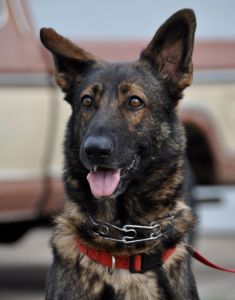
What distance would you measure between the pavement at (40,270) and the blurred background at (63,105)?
0.04 feet

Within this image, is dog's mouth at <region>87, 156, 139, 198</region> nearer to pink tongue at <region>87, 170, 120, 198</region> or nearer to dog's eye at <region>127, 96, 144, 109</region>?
pink tongue at <region>87, 170, 120, 198</region>

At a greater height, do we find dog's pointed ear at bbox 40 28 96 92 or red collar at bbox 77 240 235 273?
dog's pointed ear at bbox 40 28 96 92

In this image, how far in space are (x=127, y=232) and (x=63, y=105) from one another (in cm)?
288

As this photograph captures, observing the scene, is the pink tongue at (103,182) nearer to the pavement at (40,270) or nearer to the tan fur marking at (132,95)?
the tan fur marking at (132,95)

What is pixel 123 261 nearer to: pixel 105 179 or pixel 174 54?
pixel 105 179

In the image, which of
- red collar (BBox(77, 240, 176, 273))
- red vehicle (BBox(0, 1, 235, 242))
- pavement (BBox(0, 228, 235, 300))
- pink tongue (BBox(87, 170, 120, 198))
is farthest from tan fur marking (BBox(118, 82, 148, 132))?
pavement (BBox(0, 228, 235, 300))

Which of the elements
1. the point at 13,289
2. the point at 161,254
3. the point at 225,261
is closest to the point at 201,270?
the point at 225,261

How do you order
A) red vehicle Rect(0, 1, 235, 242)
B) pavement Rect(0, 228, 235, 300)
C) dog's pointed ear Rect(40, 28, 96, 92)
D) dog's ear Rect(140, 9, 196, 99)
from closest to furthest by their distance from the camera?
dog's ear Rect(140, 9, 196, 99) < dog's pointed ear Rect(40, 28, 96, 92) < red vehicle Rect(0, 1, 235, 242) < pavement Rect(0, 228, 235, 300)

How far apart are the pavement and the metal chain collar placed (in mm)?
2627

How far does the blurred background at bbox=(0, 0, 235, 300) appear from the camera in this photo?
713 cm

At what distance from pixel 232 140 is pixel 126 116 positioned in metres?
3.63

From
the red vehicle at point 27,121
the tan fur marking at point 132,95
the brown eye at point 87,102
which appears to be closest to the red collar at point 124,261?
the tan fur marking at point 132,95

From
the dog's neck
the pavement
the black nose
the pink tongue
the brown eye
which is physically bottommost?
the pavement

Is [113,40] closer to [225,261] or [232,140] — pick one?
[232,140]
